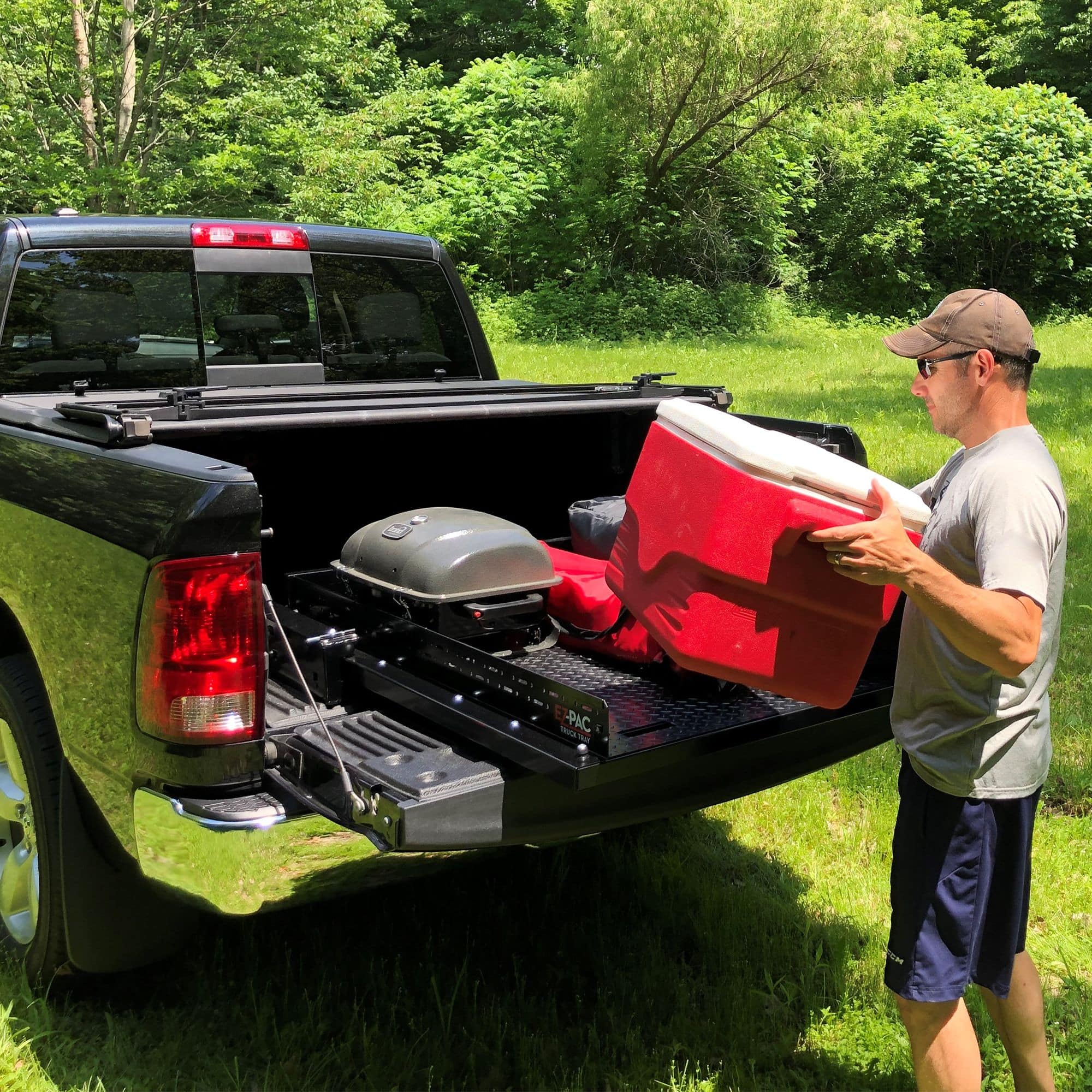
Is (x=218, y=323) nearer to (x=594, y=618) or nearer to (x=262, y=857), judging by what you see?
(x=594, y=618)

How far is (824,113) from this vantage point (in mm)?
23234

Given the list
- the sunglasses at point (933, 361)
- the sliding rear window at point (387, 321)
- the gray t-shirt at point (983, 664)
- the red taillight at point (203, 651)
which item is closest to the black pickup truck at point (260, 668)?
the red taillight at point (203, 651)

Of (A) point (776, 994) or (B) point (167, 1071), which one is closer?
(B) point (167, 1071)

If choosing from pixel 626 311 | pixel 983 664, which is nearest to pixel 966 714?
pixel 983 664

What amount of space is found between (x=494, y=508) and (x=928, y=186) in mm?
25326

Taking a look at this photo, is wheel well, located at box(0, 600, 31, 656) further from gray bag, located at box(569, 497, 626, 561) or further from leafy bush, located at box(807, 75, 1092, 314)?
leafy bush, located at box(807, 75, 1092, 314)

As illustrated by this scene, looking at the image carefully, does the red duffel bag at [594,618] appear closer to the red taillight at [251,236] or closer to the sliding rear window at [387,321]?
the sliding rear window at [387,321]

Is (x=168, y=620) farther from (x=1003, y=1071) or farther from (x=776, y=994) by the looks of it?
(x=1003, y=1071)

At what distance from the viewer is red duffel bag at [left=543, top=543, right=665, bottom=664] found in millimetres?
2990

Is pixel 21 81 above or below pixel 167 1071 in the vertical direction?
above

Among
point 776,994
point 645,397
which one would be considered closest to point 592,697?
point 776,994

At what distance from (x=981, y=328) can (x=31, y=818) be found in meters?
2.45

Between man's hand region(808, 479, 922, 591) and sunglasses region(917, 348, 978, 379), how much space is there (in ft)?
1.08

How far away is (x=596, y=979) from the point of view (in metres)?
3.23
